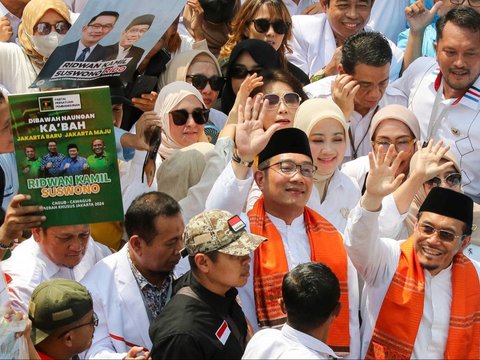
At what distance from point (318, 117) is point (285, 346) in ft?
7.49

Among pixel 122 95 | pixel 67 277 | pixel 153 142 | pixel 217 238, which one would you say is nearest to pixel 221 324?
pixel 217 238

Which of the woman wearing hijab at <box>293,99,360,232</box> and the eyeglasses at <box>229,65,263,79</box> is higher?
the eyeglasses at <box>229,65,263,79</box>

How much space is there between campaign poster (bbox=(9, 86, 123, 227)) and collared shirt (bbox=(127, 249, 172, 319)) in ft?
1.75

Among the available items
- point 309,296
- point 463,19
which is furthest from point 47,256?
A: point 463,19

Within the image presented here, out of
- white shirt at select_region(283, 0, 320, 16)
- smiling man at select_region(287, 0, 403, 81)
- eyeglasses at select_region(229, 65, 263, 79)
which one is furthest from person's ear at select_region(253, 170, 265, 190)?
white shirt at select_region(283, 0, 320, 16)

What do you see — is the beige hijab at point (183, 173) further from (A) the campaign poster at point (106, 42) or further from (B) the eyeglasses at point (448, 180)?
(B) the eyeglasses at point (448, 180)

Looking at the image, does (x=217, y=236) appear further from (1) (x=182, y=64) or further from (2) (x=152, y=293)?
(1) (x=182, y=64)

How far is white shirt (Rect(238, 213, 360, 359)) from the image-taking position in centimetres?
694

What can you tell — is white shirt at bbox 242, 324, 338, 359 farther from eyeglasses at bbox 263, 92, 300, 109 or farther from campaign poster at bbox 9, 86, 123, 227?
eyeglasses at bbox 263, 92, 300, 109

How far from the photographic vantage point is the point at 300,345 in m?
5.79

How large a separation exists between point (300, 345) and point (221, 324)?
57 cm

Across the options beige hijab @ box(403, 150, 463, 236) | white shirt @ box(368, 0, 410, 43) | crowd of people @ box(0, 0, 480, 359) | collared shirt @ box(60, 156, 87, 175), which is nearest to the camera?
crowd of people @ box(0, 0, 480, 359)

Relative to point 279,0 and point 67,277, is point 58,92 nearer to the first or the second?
point 67,277

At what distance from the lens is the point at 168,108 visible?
8.16 m
